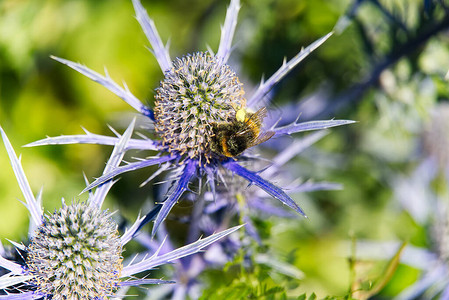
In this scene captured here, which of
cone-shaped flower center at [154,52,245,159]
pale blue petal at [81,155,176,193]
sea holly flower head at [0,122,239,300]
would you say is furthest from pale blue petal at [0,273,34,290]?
cone-shaped flower center at [154,52,245,159]

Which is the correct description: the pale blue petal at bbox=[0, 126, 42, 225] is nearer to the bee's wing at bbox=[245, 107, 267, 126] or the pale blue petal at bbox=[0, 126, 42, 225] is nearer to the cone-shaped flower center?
the cone-shaped flower center

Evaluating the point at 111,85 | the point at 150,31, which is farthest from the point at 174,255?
the point at 150,31

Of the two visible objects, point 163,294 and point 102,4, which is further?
point 102,4

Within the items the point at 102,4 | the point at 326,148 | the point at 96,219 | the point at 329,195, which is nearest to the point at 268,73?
the point at 326,148

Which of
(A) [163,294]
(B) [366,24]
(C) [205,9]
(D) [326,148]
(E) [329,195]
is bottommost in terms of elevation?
(A) [163,294]

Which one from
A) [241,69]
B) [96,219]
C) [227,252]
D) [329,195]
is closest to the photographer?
[96,219]

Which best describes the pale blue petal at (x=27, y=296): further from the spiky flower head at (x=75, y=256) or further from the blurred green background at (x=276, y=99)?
the blurred green background at (x=276, y=99)

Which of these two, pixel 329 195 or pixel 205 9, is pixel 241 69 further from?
pixel 329 195
